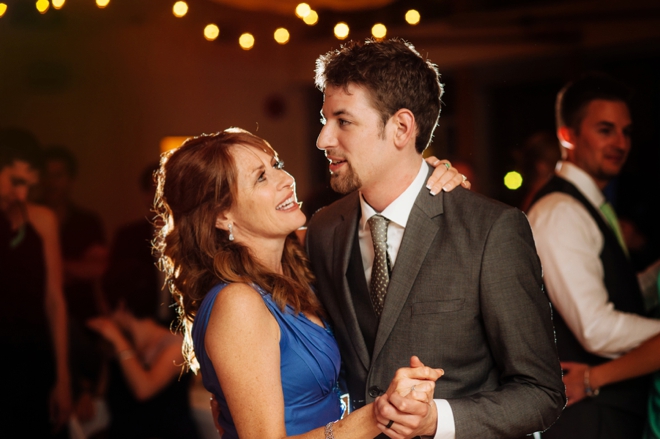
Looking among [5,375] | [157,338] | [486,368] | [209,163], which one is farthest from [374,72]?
[5,375]

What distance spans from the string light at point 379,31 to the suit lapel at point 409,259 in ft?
9.62

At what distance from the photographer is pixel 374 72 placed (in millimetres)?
1870

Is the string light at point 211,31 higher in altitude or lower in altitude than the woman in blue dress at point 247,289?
higher

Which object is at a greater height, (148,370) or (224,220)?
(224,220)

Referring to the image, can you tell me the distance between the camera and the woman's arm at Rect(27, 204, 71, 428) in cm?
383

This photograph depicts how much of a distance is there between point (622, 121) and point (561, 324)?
0.91 meters

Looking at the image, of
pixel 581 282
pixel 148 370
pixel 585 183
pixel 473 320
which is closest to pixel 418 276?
pixel 473 320

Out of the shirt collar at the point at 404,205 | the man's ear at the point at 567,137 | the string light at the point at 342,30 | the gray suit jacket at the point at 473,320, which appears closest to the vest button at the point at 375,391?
the gray suit jacket at the point at 473,320

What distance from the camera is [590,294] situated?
2455 mm

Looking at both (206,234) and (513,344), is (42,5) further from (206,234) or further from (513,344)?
(513,344)

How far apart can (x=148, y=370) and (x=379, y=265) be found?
213 centimetres

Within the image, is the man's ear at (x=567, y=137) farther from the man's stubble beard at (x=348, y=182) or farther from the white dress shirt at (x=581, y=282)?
the man's stubble beard at (x=348, y=182)

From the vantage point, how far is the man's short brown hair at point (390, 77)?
187cm

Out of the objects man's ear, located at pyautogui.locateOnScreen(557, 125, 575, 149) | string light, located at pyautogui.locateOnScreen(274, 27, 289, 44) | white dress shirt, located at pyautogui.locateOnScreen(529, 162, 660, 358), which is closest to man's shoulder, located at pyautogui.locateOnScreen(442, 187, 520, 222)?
white dress shirt, located at pyautogui.locateOnScreen(529, 162, 660, 358)
